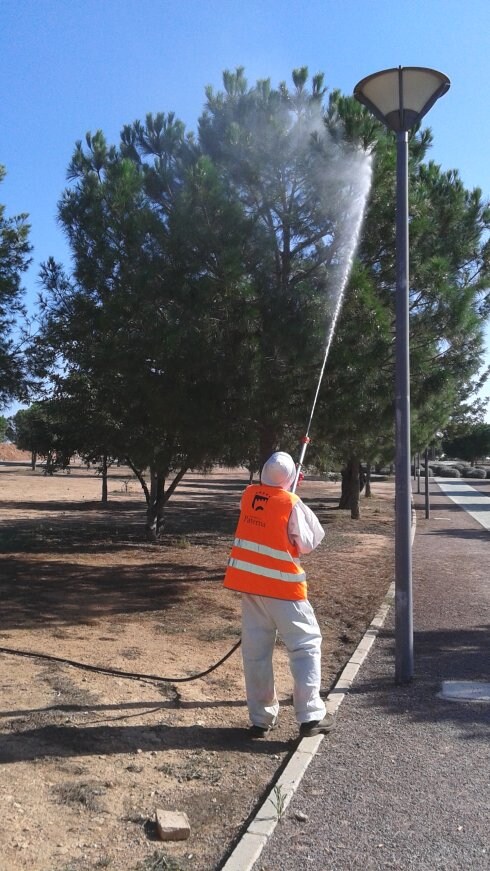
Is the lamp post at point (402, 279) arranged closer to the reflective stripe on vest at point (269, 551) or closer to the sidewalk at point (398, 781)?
the sidewalk at point (398, 781)

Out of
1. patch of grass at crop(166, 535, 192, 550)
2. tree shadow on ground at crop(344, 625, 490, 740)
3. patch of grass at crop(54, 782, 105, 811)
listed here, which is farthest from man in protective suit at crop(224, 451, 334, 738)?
patch of grass at crop(166, 535, 192, 550)

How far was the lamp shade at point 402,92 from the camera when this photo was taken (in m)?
6.39

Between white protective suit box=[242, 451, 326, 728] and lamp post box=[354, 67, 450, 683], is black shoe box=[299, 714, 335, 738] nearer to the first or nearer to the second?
white protective suit box=[242, 451, 326, 728]

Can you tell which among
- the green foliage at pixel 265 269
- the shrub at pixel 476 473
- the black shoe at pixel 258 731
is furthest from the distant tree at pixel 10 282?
the shrub at pixel 476 473

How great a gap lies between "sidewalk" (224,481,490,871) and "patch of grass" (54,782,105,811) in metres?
0.95

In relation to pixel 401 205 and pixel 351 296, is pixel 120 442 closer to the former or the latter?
pixel 351 296

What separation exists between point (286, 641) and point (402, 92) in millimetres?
4259

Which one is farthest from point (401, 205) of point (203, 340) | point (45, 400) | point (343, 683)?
point (45, 400)

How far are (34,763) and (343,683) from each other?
8.56 ft

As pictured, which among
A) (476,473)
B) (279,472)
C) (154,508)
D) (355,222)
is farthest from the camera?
(476,473)

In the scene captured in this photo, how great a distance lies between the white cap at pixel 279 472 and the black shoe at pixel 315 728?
4.78 ft

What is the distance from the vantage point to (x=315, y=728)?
508 cm

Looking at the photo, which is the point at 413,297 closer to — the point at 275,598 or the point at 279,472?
the point at 279,472

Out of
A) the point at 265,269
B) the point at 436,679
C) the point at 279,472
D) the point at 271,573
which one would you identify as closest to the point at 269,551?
the point at 271,573
